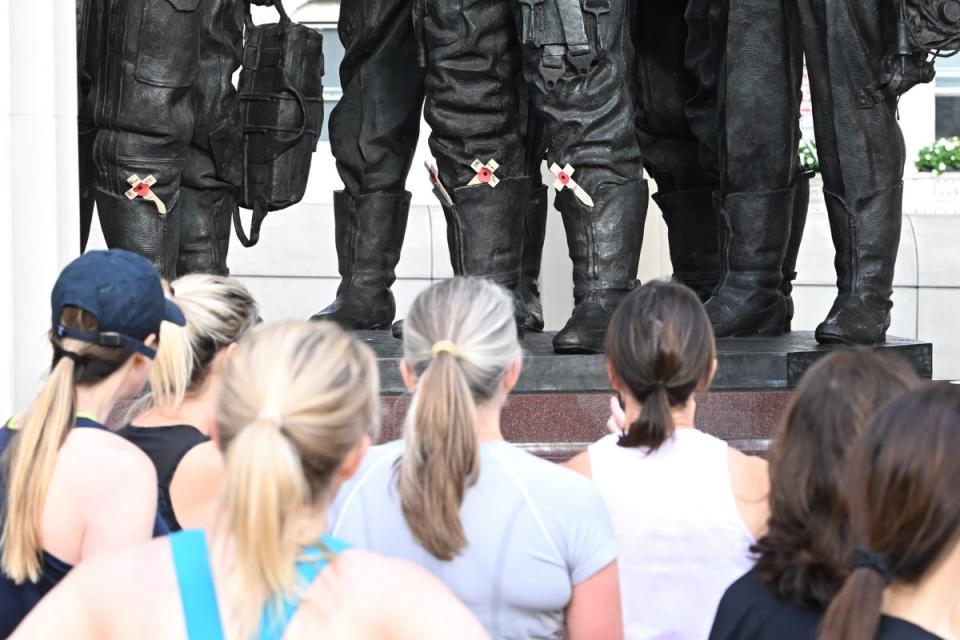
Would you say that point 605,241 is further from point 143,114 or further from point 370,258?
point 143,114

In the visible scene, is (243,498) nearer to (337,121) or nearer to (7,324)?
(7,324)

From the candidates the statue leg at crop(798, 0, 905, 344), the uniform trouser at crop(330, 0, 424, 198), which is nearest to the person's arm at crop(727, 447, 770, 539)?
the statue leg at crop(798, 0, 905, 344)

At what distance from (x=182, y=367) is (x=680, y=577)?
0.83 meters

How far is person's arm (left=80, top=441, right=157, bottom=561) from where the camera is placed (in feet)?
7.50

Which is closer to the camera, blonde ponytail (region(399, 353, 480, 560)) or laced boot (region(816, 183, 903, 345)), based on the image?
blonde ponytail (region(399, 353, 480, 560))

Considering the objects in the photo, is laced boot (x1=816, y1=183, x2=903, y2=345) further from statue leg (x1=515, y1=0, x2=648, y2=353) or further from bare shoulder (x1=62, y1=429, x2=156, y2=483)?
bare shoulder (x1=62, y1=429, x2=156, y2=483)

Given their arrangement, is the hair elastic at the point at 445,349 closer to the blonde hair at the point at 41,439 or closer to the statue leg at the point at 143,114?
the blonde hair at the point at 41,439

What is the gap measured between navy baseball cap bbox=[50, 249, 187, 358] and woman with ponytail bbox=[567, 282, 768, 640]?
695 millimetres

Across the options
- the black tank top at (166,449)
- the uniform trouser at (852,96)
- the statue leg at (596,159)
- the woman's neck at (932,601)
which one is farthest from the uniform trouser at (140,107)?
the woman's neck at (932,601)

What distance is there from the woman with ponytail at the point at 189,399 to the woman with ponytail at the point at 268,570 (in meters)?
0.81

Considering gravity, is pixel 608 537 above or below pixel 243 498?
below

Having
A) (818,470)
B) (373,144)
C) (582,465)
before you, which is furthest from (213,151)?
(818,470)

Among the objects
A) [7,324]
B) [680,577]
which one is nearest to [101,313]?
[680,577]

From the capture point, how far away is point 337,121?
571cm
